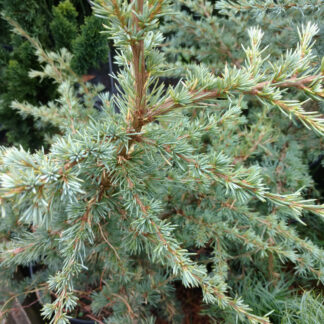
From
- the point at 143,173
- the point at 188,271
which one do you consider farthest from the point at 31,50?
the point at 188,271

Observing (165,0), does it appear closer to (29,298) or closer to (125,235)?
(125,235)

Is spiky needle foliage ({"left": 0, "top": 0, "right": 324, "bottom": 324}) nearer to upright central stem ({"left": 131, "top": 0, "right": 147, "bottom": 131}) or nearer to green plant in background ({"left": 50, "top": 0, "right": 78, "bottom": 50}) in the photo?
upright central stem ({"left": 131, "top": 0, "right": 147, "bottom": 131})

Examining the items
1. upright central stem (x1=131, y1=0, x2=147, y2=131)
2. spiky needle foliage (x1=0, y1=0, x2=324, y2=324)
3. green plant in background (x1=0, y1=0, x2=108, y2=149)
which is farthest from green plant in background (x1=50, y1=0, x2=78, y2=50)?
upright central stem (x1=131, y1=0, x2=147, y2=131)

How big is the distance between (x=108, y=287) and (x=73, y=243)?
347 mm

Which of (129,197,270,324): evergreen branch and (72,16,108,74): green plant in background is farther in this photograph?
(72,16,108,74): green plant in background

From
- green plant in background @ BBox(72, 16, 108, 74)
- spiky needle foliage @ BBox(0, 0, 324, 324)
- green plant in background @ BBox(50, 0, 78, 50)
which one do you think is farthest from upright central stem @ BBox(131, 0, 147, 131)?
green plant in background @ BBox(50, 0, 78, 50)

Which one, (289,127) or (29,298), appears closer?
(29,298)

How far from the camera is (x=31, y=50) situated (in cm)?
105

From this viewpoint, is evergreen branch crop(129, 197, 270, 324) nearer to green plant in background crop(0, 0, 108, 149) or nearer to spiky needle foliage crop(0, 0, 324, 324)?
spiky needle foliage crop(0, 0, 324, 324)

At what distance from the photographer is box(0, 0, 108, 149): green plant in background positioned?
99 cm

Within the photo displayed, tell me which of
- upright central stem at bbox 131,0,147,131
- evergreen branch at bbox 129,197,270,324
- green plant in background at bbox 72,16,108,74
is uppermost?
upright central stem at bbox 131,0,147,131

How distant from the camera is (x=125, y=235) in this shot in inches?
21.0

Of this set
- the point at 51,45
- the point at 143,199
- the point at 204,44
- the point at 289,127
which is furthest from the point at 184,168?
the point at 51,45

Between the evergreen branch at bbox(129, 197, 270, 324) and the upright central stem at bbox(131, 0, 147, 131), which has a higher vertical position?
the upright central stem at bbox(131, 0, 147, 131)
